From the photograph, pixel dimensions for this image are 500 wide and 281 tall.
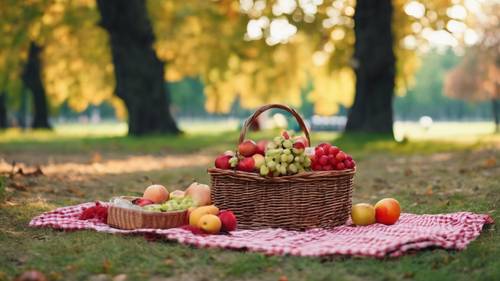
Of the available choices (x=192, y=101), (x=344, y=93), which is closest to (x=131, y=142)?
(x=344, y=93)

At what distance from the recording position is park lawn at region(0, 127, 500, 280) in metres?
4.81

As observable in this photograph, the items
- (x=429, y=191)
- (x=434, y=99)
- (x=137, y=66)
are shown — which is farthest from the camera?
(x=434, y=99)

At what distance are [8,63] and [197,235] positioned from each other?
1998cm

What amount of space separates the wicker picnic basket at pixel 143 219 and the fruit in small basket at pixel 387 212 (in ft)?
6.15

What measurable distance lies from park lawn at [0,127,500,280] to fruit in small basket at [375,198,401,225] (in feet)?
2.85

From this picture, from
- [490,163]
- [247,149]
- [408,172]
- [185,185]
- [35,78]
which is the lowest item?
[185,185]

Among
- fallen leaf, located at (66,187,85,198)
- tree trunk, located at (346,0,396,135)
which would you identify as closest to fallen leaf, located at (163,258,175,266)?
fallen leaf, located at (66,187,85,198)

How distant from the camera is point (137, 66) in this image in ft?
70.4

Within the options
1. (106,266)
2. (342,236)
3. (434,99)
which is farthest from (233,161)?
(434,99)

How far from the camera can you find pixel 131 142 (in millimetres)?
19484

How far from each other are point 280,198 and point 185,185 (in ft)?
14.5

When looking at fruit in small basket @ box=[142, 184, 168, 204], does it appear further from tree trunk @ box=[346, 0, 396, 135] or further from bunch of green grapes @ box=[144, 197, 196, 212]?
tree trunk @ box=[346, 0, 396, 135]

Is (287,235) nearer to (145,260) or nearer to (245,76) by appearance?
(145,260)

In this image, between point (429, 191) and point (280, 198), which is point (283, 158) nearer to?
point (280, 198)
